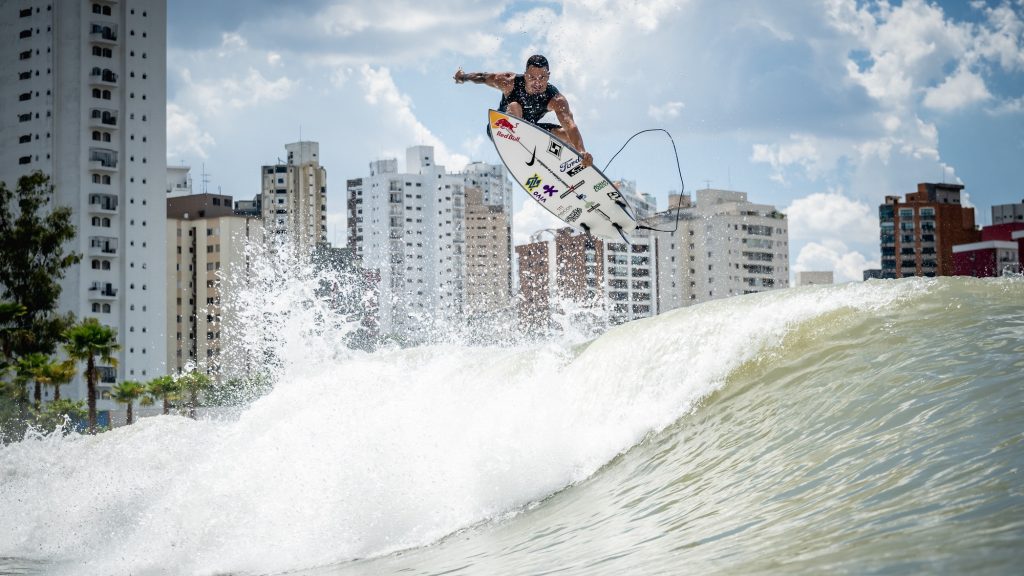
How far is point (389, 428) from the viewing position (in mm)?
9992

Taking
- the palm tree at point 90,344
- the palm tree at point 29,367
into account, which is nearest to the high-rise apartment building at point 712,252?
the palm tree at point 90,344

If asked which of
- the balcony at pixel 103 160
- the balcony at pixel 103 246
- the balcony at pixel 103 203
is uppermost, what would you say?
the balcony at pixel 103 160

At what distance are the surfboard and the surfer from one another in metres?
0.20

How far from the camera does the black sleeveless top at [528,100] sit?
52.7ft

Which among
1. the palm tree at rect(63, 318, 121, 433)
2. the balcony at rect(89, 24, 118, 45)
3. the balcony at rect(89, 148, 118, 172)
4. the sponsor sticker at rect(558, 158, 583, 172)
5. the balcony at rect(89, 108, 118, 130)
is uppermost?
the balcony at rect(89, 24, 118, 45)

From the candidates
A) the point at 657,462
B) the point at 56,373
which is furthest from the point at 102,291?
the point at 657,462

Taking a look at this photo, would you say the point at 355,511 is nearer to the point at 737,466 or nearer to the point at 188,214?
the point at 737,466

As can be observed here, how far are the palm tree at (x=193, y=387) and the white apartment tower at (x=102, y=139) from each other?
10.7ft

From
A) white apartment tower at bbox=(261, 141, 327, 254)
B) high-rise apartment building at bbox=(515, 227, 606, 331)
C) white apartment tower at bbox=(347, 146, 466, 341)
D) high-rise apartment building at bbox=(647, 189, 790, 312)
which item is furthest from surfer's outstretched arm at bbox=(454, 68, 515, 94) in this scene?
white apartment tower at bbox=(261, 141, 327, 254)

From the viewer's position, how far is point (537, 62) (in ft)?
51.5

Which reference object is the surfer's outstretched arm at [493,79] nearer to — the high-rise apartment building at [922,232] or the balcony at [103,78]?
the balcony at [103,78]

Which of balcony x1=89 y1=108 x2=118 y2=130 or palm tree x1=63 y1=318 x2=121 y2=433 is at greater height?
balcony x1=89 y1=108 x2=118 y2=130

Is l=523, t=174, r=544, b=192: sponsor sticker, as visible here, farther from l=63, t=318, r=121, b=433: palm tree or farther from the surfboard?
l=63, t=318, r=121, b=433: palm tree

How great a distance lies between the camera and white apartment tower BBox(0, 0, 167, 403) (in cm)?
6719
